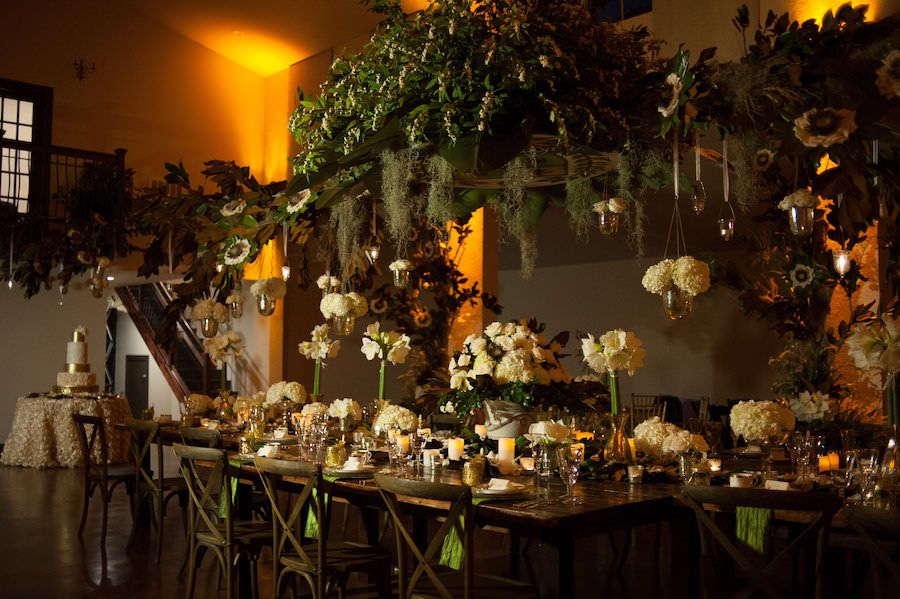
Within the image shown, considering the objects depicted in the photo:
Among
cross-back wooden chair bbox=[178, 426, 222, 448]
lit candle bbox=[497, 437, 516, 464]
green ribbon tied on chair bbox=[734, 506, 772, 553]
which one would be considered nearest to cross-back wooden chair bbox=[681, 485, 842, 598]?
green ribbon tied on chair bbox=[734, 506, 772, 553]

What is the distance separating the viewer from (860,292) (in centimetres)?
582

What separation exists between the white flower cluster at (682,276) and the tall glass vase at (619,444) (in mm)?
581

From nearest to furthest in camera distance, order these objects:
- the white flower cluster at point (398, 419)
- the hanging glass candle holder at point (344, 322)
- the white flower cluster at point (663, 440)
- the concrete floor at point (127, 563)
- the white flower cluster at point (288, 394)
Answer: the white flower cluster at point (663, 440) → the white flower cluster at point (398, 419) → the concrete floor at point (127, 563) → the hanging glass candle holder at point (344, 322) → the white flower cluster at point (288, 394)

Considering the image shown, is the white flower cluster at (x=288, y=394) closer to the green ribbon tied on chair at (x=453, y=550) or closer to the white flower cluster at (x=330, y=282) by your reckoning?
the white flower cluster at (x=330, y=282)

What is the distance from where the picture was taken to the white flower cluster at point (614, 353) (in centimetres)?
396

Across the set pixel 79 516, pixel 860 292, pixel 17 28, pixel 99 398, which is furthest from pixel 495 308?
pixel 17 28

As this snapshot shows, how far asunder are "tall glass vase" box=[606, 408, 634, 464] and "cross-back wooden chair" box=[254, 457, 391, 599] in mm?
1034

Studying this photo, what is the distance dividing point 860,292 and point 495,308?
340cm

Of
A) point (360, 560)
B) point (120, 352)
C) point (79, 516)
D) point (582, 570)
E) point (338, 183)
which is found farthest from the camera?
point (120, 352)

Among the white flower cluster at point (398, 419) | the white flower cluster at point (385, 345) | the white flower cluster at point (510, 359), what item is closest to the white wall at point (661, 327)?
the white flower cluster at point (385, 345)

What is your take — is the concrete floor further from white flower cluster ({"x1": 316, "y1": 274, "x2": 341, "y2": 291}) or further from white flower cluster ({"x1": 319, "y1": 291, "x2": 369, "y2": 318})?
white flower cluster ({"x1": 316, "y1": 274, "x2": 341, "y2": 291})

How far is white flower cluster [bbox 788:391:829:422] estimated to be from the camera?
510 centimetres

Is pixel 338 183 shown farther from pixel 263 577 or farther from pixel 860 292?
pixel 860 292

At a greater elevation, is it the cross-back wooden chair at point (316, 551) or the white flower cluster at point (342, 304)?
the white flower cluster at point (342, 304)
